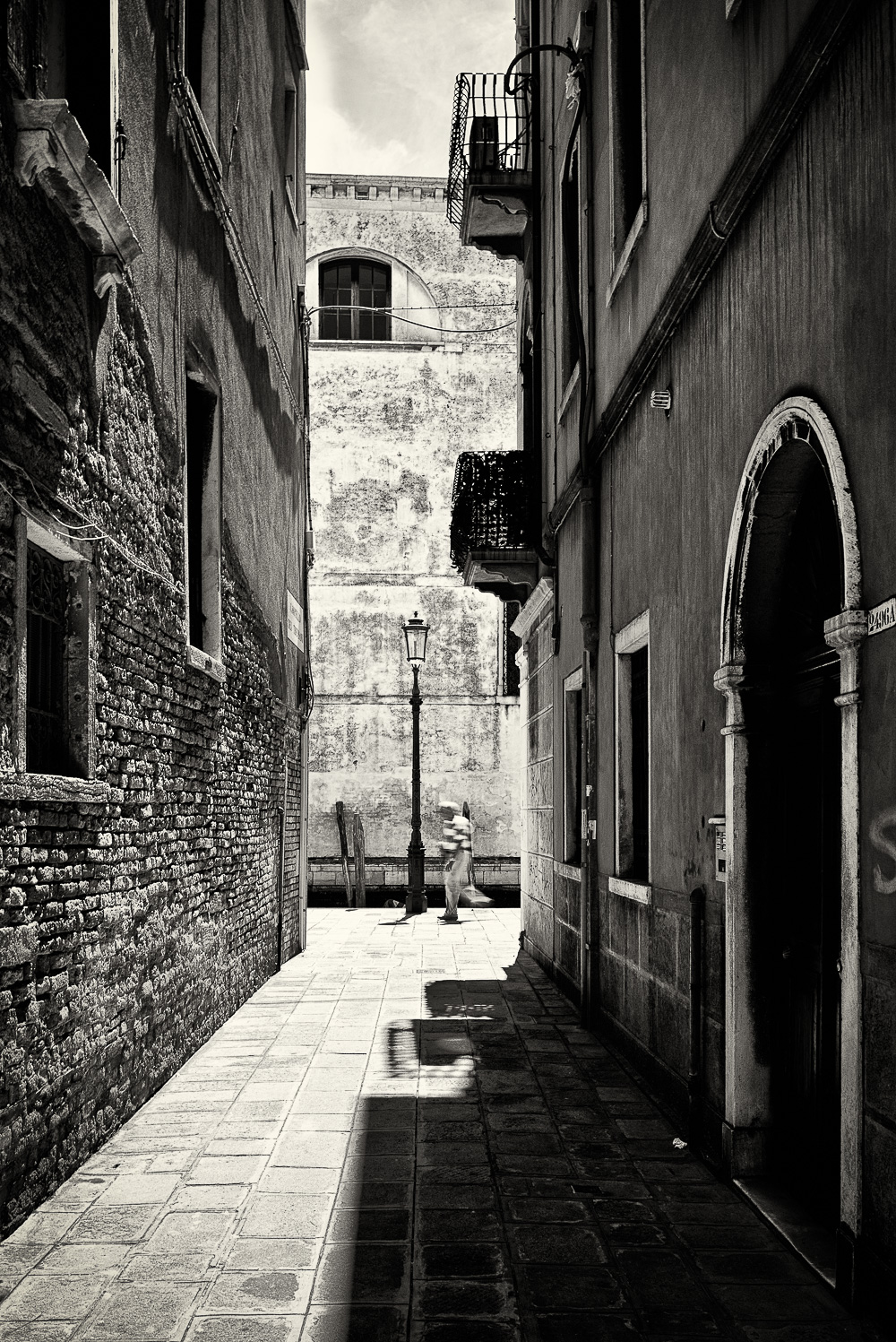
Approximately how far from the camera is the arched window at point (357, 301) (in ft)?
86.6

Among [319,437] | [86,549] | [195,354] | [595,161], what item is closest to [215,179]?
[195,354]

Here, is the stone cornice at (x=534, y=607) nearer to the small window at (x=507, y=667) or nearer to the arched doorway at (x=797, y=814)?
the arched doorway at (x=797, y=814)

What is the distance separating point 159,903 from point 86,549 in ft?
7.71

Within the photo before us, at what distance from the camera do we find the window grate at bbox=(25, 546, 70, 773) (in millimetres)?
5254

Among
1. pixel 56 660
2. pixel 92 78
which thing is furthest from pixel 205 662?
pixel 92 78

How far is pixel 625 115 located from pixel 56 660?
5669 mm

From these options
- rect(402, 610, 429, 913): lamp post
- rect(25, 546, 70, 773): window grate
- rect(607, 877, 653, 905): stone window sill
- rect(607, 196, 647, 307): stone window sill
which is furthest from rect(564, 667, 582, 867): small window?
rect(402, 610, 429, 913): lamp post

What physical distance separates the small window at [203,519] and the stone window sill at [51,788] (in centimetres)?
316

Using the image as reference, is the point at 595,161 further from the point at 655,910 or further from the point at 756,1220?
the point at 756,1220

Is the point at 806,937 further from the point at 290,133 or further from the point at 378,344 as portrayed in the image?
the point at 378,344

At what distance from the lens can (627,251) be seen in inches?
322

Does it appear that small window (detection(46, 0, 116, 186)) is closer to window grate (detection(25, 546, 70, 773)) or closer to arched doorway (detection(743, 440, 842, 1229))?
window grate (detection(25, 546, 70, 773))

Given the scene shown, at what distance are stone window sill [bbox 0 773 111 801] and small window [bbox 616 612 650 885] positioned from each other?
3.72 meters

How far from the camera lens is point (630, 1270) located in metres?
4.27
